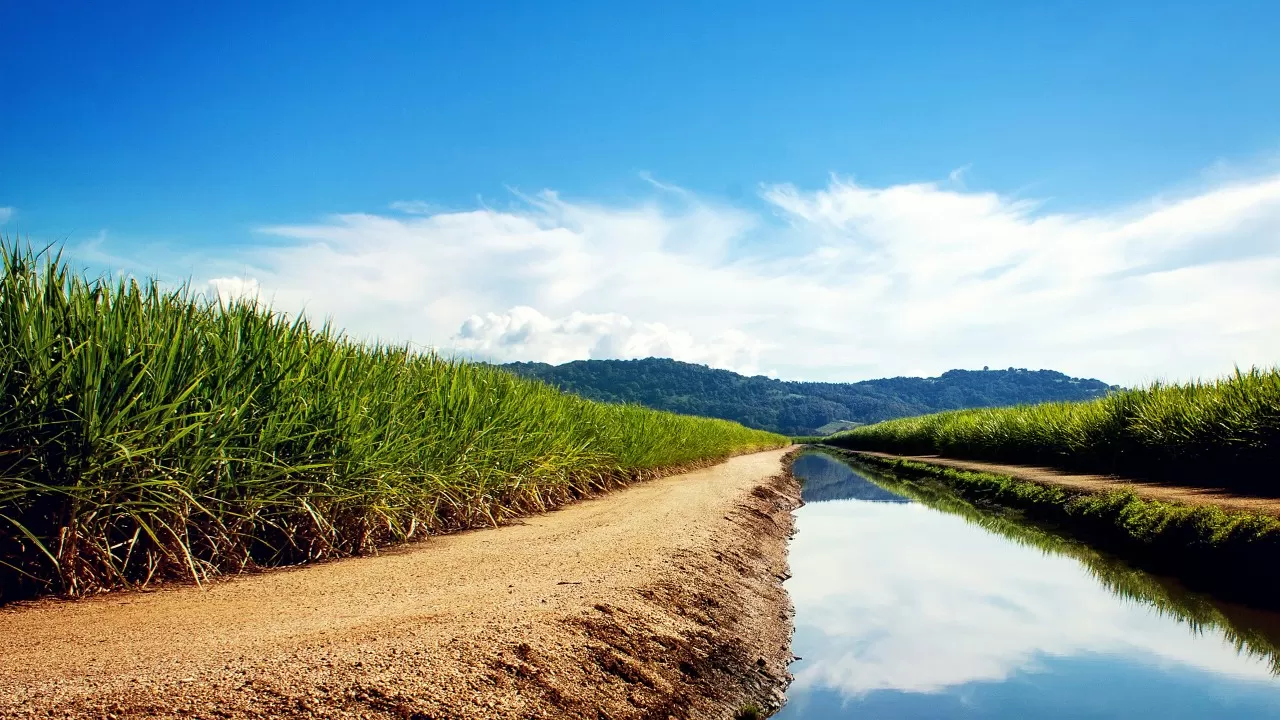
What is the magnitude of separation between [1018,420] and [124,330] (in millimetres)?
19740

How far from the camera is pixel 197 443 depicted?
382 centimetres

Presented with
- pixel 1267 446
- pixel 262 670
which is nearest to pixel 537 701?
pixel 262 670

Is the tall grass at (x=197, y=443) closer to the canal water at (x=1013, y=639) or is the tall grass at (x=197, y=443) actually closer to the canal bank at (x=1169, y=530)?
the canal water at (x=1013, y=639)

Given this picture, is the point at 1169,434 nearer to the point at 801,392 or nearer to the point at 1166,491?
the point at 1166,491

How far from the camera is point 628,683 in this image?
3.03 metres

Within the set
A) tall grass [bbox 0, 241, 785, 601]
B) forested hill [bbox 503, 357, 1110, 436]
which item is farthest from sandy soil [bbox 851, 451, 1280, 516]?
forested hill [bbox 503, 357, 1110, 436]

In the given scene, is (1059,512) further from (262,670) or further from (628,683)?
(262,670)

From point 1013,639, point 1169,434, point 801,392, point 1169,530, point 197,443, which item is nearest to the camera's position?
point 197,443

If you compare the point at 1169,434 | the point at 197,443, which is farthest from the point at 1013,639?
the point at 1169,434

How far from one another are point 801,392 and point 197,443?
166428 millimetres

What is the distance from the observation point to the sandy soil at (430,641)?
225cm

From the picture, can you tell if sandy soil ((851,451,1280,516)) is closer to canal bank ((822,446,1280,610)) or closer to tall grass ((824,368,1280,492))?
canal bank ((822,446,1280,610))

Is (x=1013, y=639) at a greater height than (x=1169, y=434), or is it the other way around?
(x=1169, y=434)

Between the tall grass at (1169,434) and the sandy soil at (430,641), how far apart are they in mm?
7726
